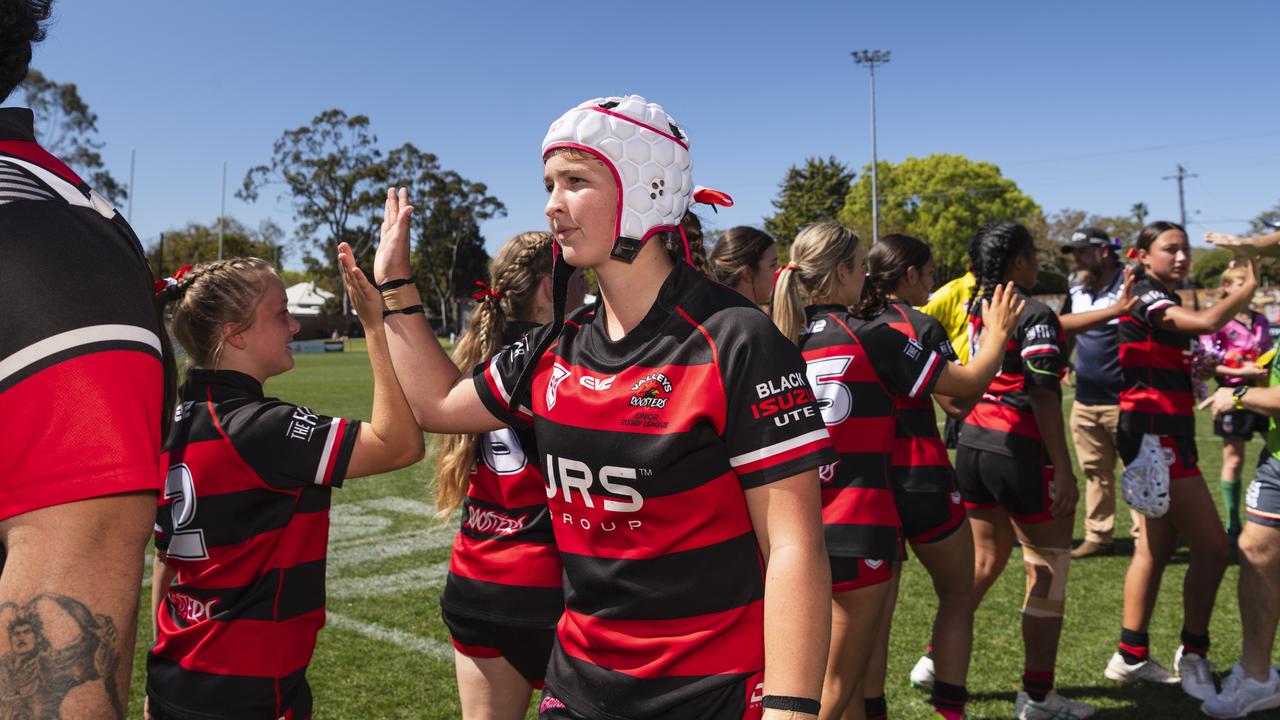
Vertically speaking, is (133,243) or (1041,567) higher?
(133,243)

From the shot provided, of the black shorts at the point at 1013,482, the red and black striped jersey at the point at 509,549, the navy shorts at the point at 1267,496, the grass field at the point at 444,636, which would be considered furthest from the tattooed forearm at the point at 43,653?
the navy shorts at the point at 1267,496

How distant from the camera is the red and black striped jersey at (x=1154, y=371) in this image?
560 cm

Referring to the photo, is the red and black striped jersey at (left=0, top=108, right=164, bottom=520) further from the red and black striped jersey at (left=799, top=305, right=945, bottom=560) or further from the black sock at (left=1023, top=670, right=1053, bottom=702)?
the black sock at (left=1023, top=670, right=1053, bottom=702)

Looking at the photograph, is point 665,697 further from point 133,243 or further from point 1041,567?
point 1041,567

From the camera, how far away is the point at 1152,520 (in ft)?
18.4

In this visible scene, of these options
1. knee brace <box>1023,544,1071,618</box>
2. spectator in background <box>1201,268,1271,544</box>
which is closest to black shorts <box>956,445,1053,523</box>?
knee brace <box>1023,544,1071,618</box>

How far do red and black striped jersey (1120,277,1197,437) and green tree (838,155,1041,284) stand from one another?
234 feet

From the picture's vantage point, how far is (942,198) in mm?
77375

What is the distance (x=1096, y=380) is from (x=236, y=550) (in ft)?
24.5

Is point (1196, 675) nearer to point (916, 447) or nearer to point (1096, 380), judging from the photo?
point (916, 447)

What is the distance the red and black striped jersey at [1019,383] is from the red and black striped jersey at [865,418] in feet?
4.20

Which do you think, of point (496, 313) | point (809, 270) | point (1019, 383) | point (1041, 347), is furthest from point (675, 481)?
point (1019, 383)

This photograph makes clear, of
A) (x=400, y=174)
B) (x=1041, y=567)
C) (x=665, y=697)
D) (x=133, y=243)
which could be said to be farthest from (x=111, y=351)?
A: (x=400, y=174)

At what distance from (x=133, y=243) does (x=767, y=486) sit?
1298 millimetres
